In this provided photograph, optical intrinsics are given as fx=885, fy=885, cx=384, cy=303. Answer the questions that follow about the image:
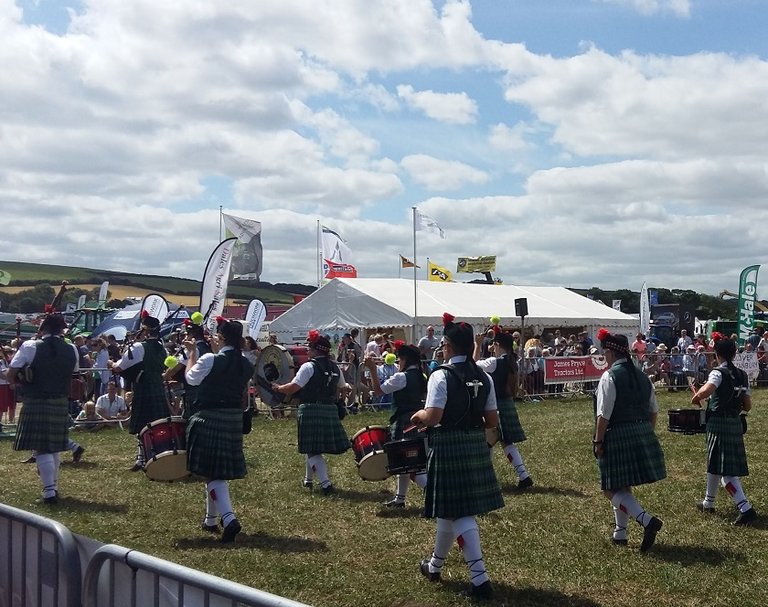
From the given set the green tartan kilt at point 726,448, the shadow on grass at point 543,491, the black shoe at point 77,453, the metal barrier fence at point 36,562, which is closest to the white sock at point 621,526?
the green tartan kilt at point 726,448

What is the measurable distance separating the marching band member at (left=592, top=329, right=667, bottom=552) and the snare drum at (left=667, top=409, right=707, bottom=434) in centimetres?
129

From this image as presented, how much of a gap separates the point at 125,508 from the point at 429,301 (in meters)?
16.6

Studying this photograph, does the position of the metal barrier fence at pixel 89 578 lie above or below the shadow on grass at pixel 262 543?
above

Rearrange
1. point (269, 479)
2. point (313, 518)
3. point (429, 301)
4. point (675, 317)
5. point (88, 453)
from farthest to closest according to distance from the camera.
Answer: point (675, 317), point (429, 301), point (88, 453), point (269, 479), point (313, 518)

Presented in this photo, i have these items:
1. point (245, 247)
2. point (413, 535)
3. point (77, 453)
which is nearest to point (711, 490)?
point (413, 535)

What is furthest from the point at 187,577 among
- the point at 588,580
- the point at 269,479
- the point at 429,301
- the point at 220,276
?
the point at 429,301

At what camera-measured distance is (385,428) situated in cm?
757

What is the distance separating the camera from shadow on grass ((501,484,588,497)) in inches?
321

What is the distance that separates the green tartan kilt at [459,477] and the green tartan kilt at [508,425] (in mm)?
3093

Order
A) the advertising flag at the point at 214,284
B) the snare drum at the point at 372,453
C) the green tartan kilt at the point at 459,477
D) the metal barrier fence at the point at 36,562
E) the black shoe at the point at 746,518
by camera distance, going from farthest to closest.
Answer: the advertising flag at the point at 214,284, the snare drum at the point at 372,453, the black shoe at the point at 746,518, the green tartan kilt at the point at 459,477, the metal barrier fence at the point at 36,562

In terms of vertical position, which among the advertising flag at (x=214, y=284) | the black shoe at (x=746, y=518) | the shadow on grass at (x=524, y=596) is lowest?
the shadow on grass at (x=524, y=596)

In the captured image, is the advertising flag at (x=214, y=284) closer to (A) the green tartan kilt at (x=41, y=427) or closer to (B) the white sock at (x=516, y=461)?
(A) the green tartan kilt at (x=41, y=427)

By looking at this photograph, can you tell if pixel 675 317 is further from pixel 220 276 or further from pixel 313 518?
pixel 313 518

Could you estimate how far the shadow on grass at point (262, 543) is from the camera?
6.29m
